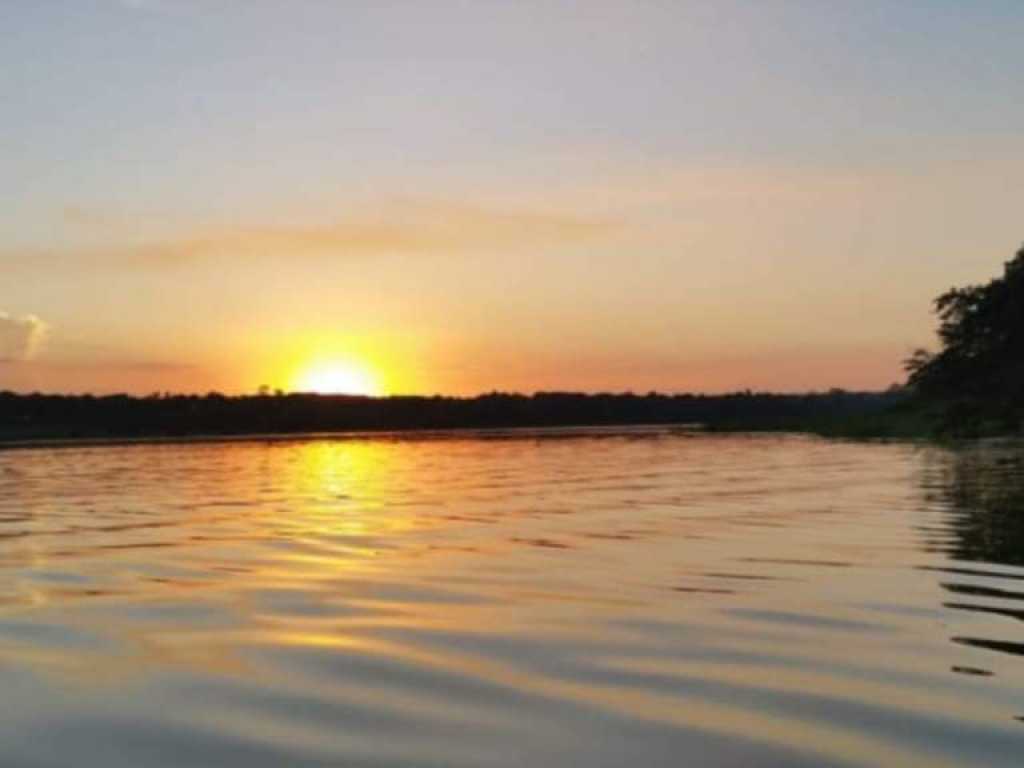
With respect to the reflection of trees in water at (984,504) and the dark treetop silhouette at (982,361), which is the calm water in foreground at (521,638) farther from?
the dark treetop silhouette at (982,361)

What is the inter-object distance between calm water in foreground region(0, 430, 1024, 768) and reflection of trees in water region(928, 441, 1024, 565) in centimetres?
18

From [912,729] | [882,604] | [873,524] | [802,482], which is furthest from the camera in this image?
[802,482]

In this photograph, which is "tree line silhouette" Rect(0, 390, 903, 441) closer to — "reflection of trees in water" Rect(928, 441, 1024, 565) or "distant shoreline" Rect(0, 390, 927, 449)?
"distant shoreline" Rect(0, 390, 927, 449)

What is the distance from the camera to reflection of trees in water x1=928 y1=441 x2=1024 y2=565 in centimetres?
1700

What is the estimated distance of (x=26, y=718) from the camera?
8367 millimetres

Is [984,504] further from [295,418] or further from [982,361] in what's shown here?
[295,418]

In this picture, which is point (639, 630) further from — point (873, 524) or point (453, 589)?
point (873, 524)

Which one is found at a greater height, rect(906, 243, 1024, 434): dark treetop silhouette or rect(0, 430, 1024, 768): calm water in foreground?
rect(906, 243, 1024, 434): dark treetop silhouette

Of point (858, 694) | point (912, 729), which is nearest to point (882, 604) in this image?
point (858, 694)

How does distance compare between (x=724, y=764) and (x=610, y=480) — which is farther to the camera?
(x=610, y=480)

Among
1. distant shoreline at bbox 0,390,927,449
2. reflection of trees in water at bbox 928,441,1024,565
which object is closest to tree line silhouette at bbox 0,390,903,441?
distant shoreline at bbox 0,390,927,449

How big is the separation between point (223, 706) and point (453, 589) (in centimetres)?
591

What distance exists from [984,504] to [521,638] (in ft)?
56.1

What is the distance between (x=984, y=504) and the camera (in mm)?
24953
